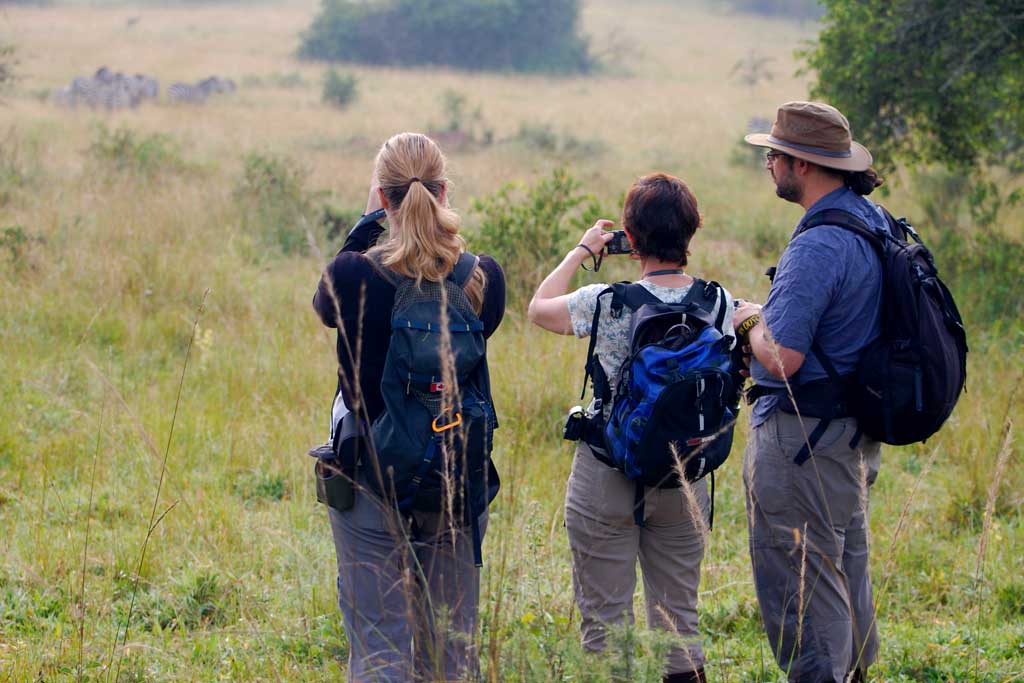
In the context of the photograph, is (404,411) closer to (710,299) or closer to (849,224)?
(710,299)

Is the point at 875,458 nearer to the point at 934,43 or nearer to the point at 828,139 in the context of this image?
the point at 828,139

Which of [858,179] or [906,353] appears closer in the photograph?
[906,353]

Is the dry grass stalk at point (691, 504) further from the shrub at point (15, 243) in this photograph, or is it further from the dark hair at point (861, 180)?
the shrub at point (15, 243)

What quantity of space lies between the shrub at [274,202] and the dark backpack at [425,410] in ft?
23.9

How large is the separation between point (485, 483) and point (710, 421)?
0.70m

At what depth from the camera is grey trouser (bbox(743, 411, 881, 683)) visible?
311cm

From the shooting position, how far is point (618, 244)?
3154 mm

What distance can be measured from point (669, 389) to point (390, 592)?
984mm

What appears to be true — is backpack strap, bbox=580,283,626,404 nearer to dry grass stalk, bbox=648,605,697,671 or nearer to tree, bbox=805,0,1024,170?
dry grass stalk, bbox=648,605,697,671

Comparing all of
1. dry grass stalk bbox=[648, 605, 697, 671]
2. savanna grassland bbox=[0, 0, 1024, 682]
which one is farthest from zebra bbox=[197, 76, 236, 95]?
dry grass stalk bbox=[648, 605, 697, 671]

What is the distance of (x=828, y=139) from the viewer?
3.18 meters

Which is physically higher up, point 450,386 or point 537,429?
point 450,386

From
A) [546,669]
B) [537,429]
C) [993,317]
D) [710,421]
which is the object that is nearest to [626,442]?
A: [710,421]

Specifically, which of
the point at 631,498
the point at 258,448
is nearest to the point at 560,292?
Result: the point at 631,498
